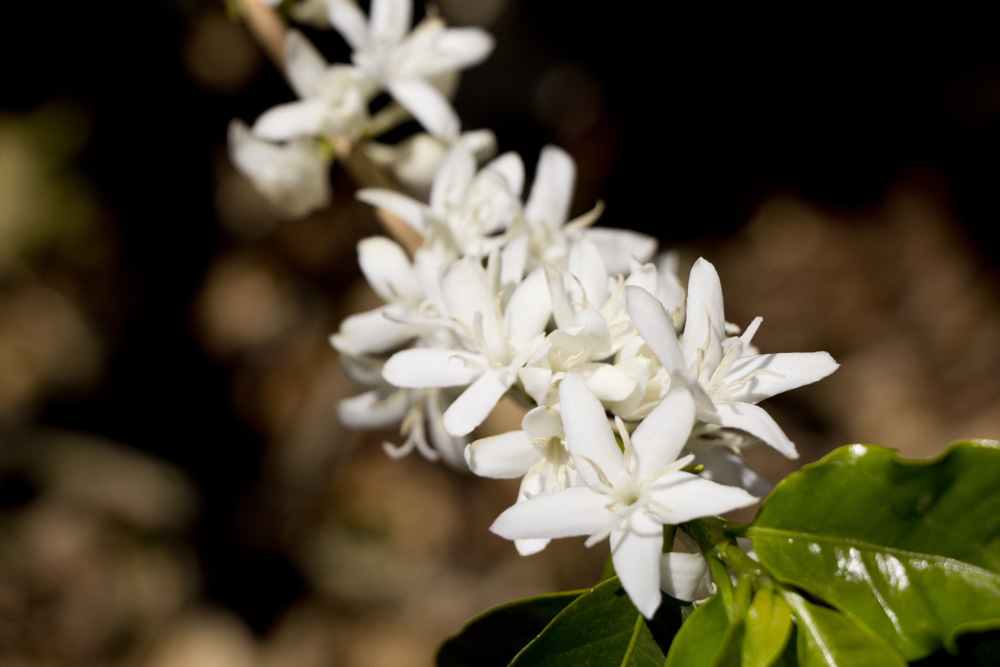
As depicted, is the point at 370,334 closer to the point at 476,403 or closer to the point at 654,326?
the point at 476,403

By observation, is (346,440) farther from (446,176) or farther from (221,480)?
(446,176)

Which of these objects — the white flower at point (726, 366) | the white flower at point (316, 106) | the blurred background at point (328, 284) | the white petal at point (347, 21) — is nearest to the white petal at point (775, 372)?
the white flower at point (726, 366)

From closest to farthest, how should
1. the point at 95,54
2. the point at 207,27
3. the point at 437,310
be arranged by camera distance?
the point at 437,310
the point at 95,54
the point at 207,27

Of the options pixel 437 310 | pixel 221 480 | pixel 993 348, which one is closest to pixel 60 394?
pixel 221 480

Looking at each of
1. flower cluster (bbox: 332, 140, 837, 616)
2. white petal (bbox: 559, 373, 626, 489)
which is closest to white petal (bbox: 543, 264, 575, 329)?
flower cluster (bbox: 332, 140, 837, 616)

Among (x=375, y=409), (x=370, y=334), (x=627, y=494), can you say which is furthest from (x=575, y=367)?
(x=375, y=409)

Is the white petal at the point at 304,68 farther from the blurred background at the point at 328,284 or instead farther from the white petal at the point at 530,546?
the blurred background at the point at 328,284
